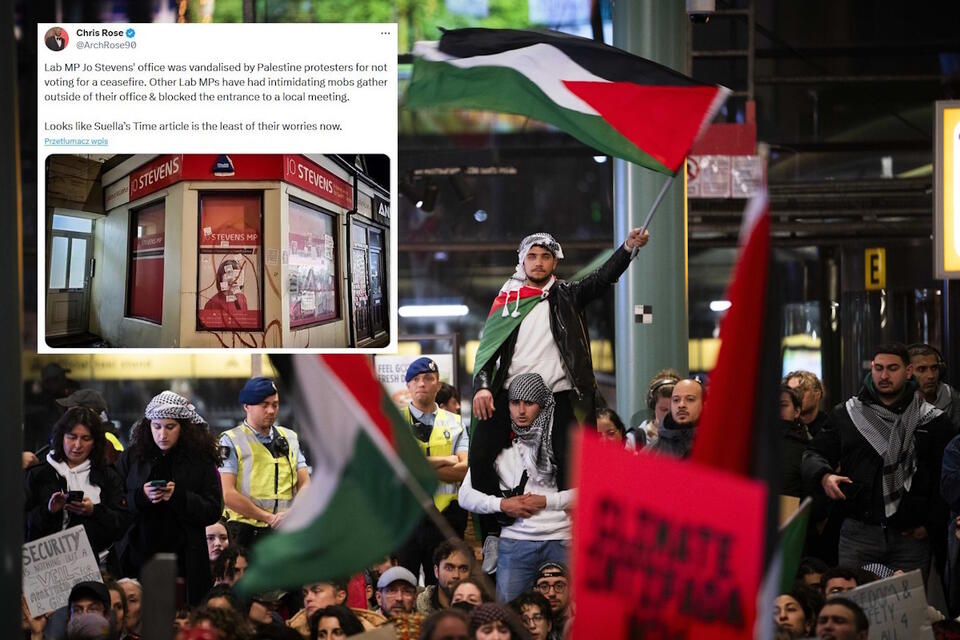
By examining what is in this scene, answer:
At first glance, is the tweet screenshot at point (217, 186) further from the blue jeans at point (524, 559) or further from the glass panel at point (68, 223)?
the blue jeans at point (524, 559)

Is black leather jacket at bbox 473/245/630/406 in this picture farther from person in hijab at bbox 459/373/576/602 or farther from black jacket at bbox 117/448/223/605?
black jacket at bbox 117/448/223/605

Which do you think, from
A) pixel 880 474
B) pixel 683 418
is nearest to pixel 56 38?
pixel 683 418

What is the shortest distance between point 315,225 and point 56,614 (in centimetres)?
241

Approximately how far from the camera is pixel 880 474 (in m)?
7.45

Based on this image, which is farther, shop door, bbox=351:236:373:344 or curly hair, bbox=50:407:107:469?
curly hair, bbox=50:407:107:469

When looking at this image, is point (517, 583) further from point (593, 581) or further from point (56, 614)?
point (593, 581)

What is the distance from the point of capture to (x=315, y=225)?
→ 6332 millimetres

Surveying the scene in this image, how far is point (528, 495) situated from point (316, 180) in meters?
1.90

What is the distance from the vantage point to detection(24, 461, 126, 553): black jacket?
7.65 metres

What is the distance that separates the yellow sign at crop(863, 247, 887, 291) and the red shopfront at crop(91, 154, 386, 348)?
9679 mm

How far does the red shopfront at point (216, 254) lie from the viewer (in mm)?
6172

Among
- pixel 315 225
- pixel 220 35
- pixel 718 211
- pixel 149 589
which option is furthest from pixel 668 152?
pixel 718 211

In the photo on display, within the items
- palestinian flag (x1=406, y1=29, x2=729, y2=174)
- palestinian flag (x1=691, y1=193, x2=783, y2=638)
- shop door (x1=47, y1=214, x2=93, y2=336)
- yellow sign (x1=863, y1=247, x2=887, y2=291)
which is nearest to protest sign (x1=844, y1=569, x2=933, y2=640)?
palestinian flag (x1=406, y1=29, x2=729, y2=174)

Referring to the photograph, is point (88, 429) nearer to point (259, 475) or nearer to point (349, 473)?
point (259, 475)
